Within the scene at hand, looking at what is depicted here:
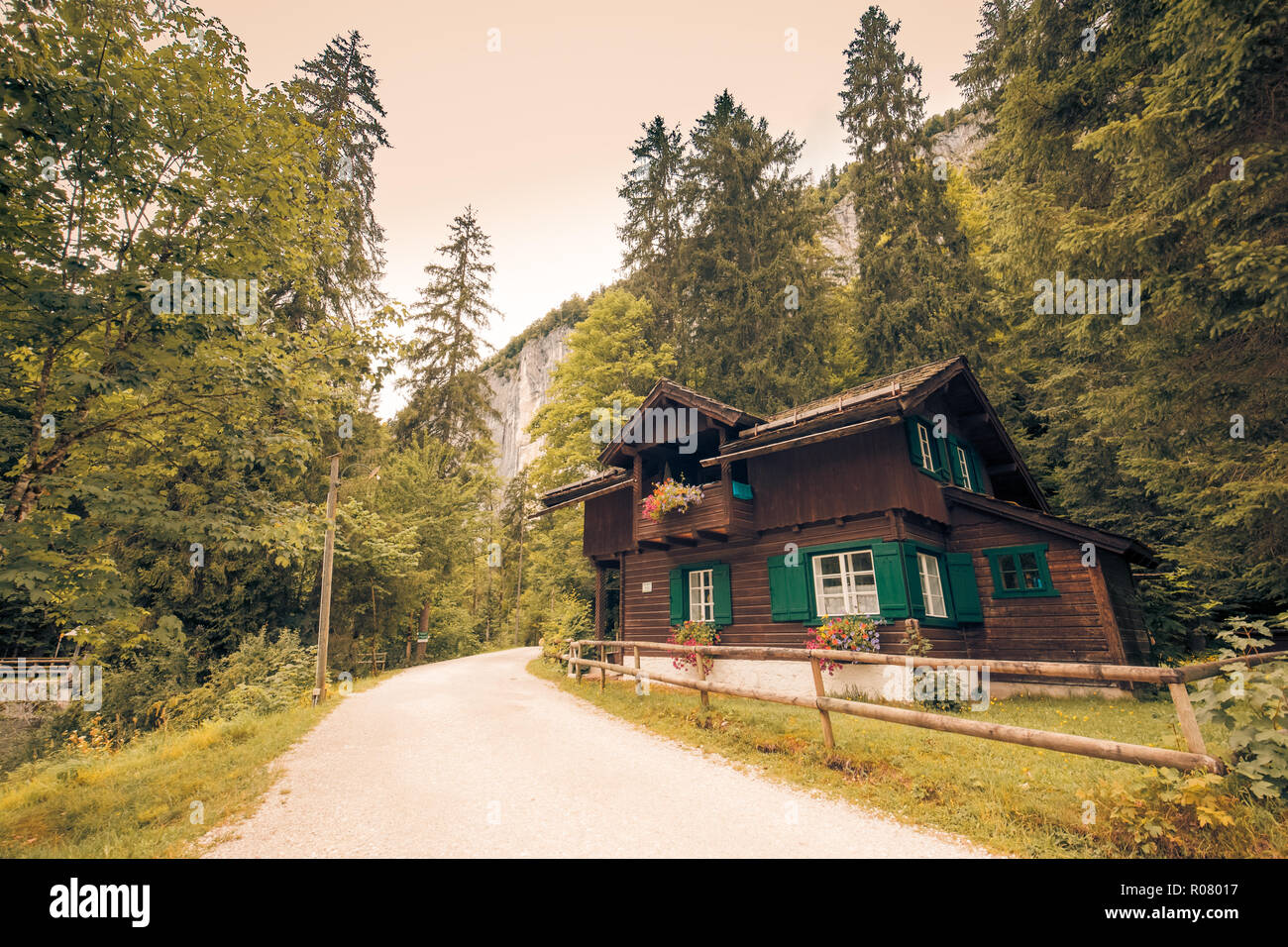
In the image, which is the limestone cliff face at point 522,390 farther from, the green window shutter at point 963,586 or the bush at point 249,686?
the green window shutter at point 963,586

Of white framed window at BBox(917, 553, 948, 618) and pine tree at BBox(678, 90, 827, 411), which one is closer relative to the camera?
white framed window at BBox(917, 553, 948, 618)

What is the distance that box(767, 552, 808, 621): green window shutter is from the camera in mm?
12961

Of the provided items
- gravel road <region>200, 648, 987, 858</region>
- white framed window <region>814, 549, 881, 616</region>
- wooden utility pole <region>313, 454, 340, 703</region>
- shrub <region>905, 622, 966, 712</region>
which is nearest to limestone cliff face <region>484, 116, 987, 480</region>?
wooden utility pole <region>313, 454, 340, 703</region>

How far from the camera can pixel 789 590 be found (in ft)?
43.4

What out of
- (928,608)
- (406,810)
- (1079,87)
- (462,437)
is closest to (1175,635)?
(928,608)

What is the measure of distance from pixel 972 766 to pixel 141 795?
9.72m

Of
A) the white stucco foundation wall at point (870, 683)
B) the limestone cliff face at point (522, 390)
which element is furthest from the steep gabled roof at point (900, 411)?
the limestone cliff face at point (522, 390)

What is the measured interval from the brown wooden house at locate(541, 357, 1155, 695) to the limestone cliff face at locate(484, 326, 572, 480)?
56180 mm

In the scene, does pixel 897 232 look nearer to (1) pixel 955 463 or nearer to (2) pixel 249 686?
(1) pixel 955 463

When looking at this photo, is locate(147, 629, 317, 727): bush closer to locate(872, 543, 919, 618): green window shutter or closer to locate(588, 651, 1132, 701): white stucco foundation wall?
locate(588, 651, 1132, 701): white stucco foundation wall

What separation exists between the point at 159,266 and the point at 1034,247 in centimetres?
1480

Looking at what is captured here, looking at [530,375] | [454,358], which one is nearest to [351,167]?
[454,358]

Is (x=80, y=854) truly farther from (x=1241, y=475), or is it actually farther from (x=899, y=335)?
(x=899, y=335)
